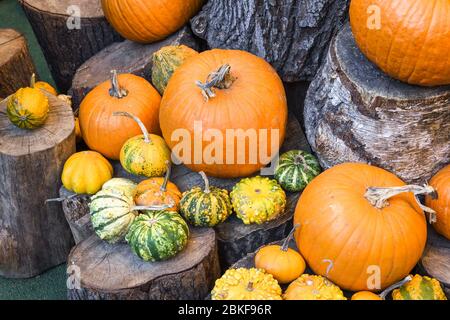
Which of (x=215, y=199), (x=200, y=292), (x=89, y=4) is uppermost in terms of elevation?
(x=89, y=4)

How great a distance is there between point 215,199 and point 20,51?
2070 mm

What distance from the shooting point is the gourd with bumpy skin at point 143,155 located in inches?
130

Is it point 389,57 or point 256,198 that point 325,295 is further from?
point 389,57

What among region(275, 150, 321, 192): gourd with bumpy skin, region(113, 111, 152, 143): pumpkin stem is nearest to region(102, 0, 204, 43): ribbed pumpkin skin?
region(113, 111, 152, 143): pumpkin stem

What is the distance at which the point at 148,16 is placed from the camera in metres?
3.95

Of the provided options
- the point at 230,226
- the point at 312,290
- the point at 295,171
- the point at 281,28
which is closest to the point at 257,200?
the point at 230,226

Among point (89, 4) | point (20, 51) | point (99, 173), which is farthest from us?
point (89, 4)

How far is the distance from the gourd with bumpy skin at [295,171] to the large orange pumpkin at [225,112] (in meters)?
0.10

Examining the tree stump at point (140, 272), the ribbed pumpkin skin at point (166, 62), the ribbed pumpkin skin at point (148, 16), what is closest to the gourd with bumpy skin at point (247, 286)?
the tree stump at point (140, 272)

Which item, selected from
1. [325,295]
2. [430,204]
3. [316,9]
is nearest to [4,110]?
[316,9]

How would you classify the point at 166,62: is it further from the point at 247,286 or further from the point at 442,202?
the point at 442,202

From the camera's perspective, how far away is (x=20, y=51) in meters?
4.19

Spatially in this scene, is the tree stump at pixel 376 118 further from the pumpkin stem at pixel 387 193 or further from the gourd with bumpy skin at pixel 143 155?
the gourd with bumpy skin at pixel 143 155

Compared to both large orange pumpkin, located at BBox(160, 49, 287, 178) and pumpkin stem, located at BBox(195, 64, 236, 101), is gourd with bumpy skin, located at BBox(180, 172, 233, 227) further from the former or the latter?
pumpkin stem, located at BBox(195, 64, 236, 101)
